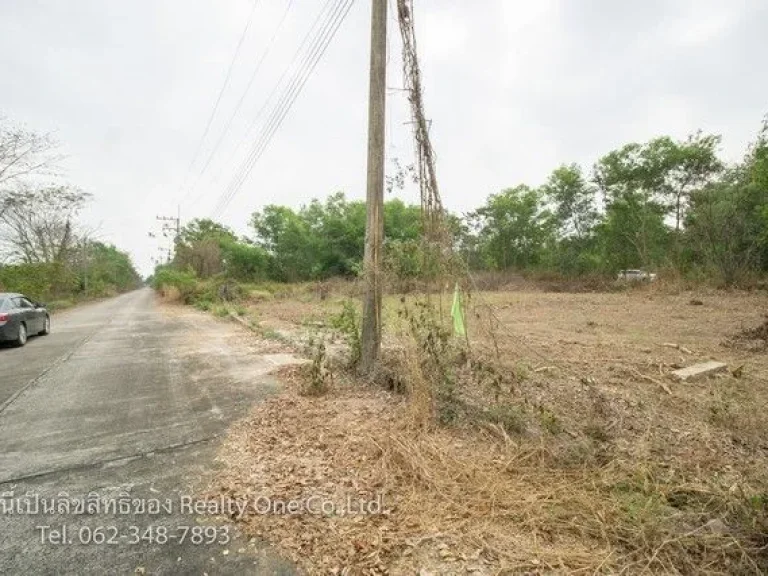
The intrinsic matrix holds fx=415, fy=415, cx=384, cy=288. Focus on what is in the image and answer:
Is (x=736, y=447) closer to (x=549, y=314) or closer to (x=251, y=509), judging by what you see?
(x=251, y=509)

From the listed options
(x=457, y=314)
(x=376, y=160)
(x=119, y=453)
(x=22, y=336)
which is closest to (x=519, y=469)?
(x=457, y=314)

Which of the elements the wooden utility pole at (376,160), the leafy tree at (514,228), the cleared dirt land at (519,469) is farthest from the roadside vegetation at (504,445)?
the leafy tree at (514,228)

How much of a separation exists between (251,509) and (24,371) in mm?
7159

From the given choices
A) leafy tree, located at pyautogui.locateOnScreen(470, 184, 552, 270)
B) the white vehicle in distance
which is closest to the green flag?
the white vehicle in distance

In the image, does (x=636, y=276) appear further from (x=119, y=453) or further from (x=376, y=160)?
(x=119, y=453)

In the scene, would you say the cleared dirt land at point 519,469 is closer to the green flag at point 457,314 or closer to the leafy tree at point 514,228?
the green flag at point 457,314

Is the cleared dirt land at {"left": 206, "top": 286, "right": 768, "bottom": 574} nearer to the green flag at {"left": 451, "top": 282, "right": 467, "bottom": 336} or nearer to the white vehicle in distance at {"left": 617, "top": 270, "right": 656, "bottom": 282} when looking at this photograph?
the green flag at {"left": 451, "top": 282, "right": 467, "bottom": 336}

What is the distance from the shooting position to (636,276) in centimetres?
2719

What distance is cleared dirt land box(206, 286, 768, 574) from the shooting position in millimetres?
2494

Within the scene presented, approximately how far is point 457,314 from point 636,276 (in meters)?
27.0

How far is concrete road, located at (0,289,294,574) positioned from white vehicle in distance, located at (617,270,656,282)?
2493 centimetres

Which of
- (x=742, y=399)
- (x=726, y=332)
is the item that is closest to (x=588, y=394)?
(x=742, y=399)

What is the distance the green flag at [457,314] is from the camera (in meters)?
4.92

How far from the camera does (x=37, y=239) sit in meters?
31.9
